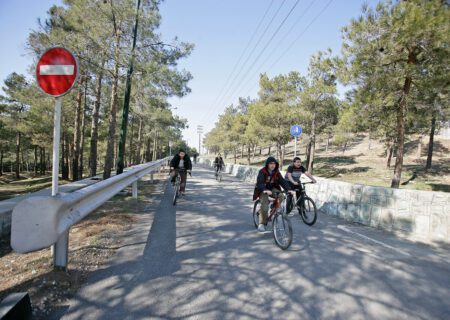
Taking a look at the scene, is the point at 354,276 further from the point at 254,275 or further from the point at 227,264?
the point at 227,264

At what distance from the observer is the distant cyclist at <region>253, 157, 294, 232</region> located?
5.86 metres

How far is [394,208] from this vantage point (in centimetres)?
707

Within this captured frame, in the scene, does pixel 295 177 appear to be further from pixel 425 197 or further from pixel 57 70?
pixel 57 70

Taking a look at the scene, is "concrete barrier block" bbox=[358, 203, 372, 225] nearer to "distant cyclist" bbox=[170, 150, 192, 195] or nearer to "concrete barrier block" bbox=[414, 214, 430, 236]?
"concrete barrier block" bbox=[414, 214, 430, 236]

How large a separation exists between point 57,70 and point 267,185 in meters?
4.42

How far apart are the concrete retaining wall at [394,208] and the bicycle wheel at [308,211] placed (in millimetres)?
1682

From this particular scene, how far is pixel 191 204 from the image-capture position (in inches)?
363

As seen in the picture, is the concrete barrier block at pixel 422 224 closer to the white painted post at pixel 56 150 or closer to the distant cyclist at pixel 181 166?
the distant cyclist at pixel 181 166

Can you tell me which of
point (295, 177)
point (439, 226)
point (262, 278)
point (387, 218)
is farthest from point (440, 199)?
point (262, 278)

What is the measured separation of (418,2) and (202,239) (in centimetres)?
1147

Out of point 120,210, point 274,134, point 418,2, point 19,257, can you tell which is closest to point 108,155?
point 120,210

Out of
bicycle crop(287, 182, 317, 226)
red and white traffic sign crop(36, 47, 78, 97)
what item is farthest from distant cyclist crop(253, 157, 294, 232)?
red and white traffic sign crop(36, 47, 78, 97)

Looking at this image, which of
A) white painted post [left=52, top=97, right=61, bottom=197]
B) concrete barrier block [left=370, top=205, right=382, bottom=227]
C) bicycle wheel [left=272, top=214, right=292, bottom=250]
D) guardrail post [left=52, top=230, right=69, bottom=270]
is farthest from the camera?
concrete barrier block [left=370, top=205, right=382, bottom=227]

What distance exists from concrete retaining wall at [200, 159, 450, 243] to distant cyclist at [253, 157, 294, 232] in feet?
10.5
